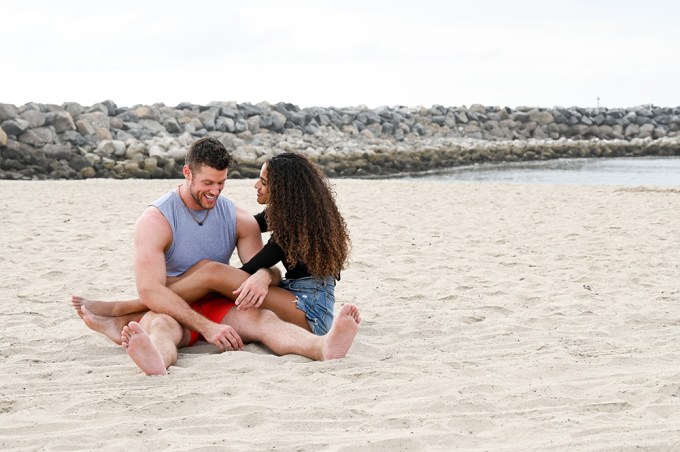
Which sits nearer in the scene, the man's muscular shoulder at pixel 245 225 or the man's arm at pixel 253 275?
the man's arm at pixel 253 275

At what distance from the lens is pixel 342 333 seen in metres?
4.18

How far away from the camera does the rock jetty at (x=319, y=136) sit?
19.6m

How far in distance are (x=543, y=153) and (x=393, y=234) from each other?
75.5ft

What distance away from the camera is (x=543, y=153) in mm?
31141

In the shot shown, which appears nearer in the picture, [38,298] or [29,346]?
[29,346]

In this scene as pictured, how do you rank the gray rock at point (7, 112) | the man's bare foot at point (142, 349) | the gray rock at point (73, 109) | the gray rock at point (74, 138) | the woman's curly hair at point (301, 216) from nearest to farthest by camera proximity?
the man's bare foot at point (142, 349) → the woman's curly hair at point (301, 216) → the gray rock at point (74, 138) → the gray rock at point (7, 112) → the gray rock at point (73, 109)

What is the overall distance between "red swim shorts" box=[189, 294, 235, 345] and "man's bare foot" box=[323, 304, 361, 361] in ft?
2.17

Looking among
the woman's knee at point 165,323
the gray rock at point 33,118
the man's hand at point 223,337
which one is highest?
the gray rock at point 33,118

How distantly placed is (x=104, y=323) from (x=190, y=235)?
2.19 feet

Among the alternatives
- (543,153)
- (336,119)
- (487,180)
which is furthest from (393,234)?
(543,153)

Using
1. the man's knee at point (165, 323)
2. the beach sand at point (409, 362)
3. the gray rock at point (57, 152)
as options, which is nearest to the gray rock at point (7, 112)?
the gray rock at point (57, 152)

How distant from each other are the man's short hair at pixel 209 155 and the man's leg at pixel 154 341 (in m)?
0.82

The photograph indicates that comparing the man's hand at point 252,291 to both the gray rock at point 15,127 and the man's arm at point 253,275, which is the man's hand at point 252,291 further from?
the gray rock at point 15,127

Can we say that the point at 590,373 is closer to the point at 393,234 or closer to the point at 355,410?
the point at 355,410
